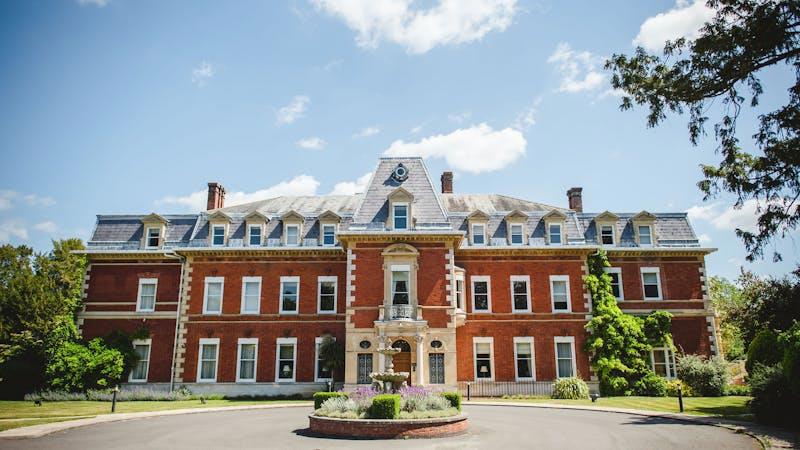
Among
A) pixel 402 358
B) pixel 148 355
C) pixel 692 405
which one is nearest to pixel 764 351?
pixel 692 405

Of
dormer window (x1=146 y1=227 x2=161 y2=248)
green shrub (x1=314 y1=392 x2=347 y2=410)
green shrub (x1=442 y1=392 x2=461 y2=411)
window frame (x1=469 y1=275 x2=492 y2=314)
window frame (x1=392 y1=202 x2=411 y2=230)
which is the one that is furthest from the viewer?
dormer window (x1=146 y1=227 x2=161 y2=248)

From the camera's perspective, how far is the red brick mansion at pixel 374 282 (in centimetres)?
3028

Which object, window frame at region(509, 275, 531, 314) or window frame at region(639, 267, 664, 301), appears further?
window frame at region(639, 267, 664, 301)

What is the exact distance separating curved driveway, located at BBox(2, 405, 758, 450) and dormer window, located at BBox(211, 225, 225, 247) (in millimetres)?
14857

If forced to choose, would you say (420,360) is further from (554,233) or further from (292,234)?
(554,233)

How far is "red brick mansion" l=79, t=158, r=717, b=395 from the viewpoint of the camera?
99.3 ft

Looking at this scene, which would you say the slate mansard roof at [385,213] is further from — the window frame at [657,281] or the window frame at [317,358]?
the window frame at [317,358]

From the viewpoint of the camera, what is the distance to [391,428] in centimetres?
1548

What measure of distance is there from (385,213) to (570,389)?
13771mm

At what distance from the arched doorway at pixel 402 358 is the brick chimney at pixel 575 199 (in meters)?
16.0

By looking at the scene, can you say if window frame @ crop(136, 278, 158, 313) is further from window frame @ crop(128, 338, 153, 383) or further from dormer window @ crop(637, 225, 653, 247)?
dormer window @ crop(637, 225, 653, 247)

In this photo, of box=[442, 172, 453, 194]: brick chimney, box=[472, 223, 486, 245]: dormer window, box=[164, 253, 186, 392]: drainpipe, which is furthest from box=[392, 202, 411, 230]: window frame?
box=[164, 253, 186, 392]: drainpipe

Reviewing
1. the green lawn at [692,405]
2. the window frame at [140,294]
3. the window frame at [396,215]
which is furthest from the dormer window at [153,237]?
the green lawn at [692,405]

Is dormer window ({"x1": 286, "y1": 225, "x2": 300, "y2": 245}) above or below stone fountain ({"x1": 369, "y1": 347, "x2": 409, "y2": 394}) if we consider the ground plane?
above
